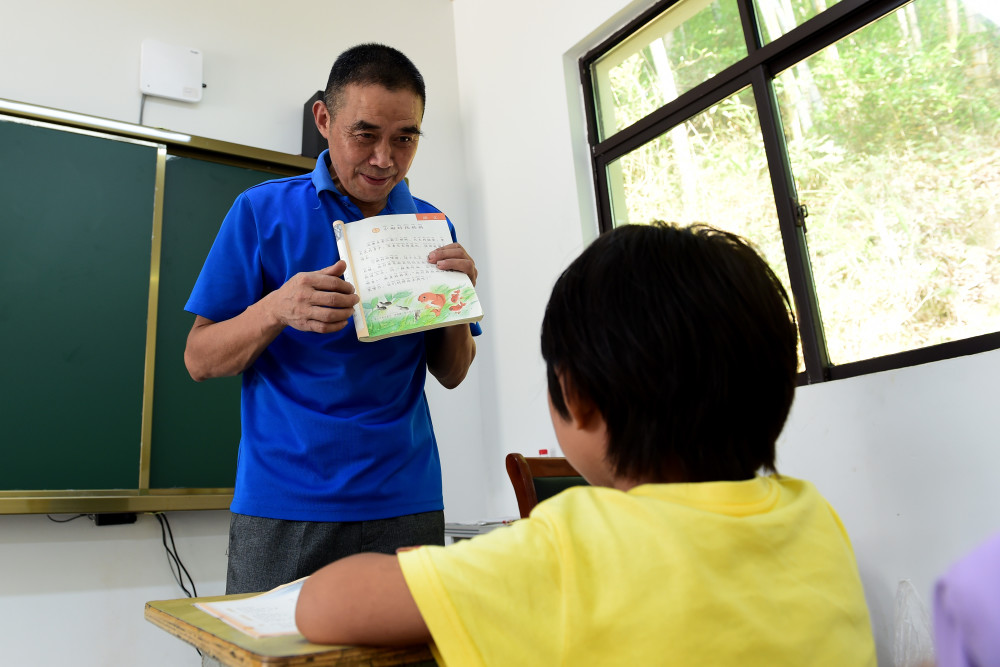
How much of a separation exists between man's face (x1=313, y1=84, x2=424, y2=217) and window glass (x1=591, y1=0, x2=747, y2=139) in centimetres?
147

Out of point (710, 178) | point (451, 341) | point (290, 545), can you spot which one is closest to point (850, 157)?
point (710, 178)

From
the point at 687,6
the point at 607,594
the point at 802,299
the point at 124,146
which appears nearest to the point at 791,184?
the point at 802,299

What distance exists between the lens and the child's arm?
0.53 meters

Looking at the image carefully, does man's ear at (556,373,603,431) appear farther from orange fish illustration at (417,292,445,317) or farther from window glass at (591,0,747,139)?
Answer: window glass at (591,0,747,139)

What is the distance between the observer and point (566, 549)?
20.5 inches

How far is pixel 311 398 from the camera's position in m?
1.20

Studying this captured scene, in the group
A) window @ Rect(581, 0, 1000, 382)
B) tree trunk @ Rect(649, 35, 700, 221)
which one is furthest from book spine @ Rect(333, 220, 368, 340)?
tree trunk @ Rect(649, 35, 700, 221)

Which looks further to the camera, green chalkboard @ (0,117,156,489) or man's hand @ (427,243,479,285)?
green chalkboard @ (0,117,156,489)

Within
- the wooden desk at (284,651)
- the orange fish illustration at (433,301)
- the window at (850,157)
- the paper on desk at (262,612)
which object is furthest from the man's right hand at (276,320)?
the window at (850,157)

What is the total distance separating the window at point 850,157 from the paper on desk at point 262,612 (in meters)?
1.48

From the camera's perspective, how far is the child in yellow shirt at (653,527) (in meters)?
0.52

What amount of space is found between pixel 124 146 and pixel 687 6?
2.08m

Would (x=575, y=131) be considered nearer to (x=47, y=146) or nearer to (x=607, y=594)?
(x=47, y=146)

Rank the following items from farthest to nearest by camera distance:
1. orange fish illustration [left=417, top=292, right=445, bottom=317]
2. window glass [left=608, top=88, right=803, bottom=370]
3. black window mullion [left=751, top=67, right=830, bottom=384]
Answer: window glass [left=608, top=88, right=803, bottom=370] < black window mullion [left=751, top=67, right=830, bottom=384] < orange fish illustration [left=417, top=292, right=445, bottom=317]
